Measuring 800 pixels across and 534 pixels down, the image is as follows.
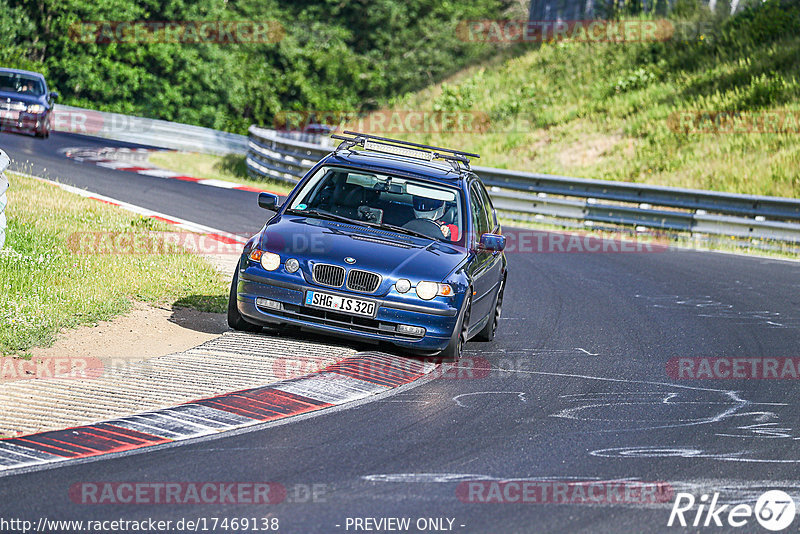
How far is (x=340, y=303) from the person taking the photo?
8922mm

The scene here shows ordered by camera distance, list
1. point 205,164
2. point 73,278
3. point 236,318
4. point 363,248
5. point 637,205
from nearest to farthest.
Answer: point 363,248, point 236,318, point 73,278, point 637,205, point 205,164

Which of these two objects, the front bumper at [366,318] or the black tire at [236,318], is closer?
the front bumper at [366,318]

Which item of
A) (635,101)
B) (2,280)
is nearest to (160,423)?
(2,280)

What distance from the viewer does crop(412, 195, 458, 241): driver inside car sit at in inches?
393

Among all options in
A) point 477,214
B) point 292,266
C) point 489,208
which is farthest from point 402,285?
point 489,208

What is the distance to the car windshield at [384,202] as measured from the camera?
32.6 feet

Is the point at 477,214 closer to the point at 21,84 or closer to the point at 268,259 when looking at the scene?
the point at 268,259

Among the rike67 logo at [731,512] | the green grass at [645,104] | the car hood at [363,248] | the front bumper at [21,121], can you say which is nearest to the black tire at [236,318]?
the car hood at [363,248]

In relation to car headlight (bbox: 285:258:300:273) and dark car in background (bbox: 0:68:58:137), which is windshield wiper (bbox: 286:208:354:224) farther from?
dark car in background (bbox: 0:68:58:137)

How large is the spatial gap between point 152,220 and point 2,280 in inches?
214

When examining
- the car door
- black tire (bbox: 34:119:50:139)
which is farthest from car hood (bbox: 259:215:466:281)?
black tire (bbox: 34:119:50:139)

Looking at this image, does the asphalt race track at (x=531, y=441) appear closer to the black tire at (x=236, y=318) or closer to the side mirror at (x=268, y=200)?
the black tire at (x=236, y=318)

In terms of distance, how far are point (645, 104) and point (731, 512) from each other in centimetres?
2855

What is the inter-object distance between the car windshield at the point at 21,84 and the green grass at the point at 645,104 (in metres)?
12.4
